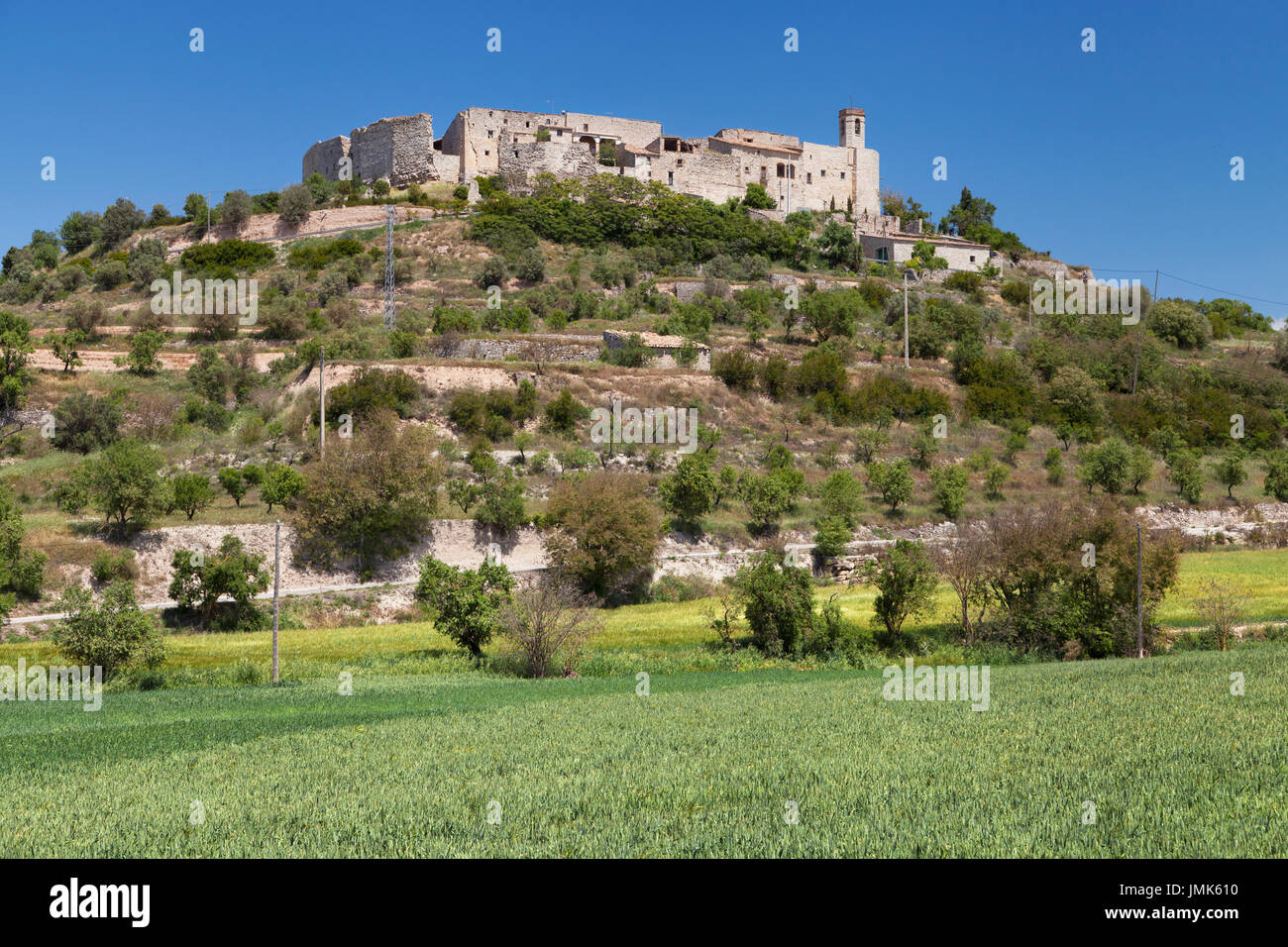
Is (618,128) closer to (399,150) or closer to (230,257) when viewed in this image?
(399,150)

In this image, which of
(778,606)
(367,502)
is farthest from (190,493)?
(778,606)

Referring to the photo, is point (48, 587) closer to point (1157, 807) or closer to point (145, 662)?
point (145, 662)

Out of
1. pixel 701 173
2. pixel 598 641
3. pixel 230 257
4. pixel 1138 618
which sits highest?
pixel 701 173

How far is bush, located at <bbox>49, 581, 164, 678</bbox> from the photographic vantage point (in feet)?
75.7

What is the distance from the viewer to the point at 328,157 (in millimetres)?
81625

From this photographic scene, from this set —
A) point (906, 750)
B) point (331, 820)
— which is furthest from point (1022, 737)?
point (331, 820)

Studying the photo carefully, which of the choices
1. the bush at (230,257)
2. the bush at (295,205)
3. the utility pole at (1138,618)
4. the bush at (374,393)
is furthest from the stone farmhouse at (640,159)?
the utility pole at (1138,618)

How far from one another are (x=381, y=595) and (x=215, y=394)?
19459mm

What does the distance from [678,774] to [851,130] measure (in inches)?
3548

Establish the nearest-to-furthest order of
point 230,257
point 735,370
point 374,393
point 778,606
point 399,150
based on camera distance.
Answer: point 778,606, point 374,393, point 735,370, point 230,257, point 399,150

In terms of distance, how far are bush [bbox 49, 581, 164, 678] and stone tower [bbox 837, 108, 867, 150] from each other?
270 feet

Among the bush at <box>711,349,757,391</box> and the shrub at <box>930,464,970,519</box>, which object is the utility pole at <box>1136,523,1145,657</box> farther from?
the bush at <box>711,349,757,391</box>
